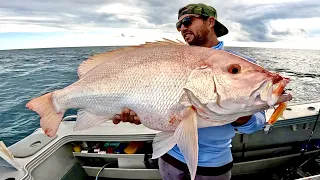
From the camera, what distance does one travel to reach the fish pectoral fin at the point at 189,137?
135cm

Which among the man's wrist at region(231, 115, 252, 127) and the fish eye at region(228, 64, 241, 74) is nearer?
the fish eye at region(228, 64, 241, 74)

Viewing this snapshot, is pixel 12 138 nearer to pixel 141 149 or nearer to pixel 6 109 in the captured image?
pixel 6 109

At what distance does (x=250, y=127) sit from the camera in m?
1.72

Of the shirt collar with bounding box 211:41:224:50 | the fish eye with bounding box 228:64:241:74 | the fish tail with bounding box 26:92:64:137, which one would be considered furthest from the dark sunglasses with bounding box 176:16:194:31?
the fish tail with bounding box 26:92:64:137

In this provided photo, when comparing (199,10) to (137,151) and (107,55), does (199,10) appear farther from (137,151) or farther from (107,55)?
(137,151)

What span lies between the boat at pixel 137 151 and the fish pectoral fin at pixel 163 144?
166 cm

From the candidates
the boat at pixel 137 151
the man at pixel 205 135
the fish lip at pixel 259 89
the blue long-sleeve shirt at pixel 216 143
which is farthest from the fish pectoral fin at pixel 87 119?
the boat at pixel 137 151

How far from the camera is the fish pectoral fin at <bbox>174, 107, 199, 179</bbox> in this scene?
1.35 meters

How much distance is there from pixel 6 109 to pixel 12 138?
346 centimetres

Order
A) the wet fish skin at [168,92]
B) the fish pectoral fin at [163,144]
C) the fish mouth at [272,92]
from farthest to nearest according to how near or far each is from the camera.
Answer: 1. the fish pectoral fin at [163,144]
2. the wet fish skin at [168,92]
3. the fish mouth at [272,92]

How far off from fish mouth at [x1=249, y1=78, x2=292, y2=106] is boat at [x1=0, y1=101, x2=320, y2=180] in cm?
217

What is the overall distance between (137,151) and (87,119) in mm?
1868

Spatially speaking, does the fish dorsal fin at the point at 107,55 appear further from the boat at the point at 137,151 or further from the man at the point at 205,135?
the boat at the point at 137,151

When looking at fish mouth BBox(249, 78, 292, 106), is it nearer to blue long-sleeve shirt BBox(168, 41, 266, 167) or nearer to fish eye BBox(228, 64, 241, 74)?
fish eye BBox(228, 64, 241, 74)
